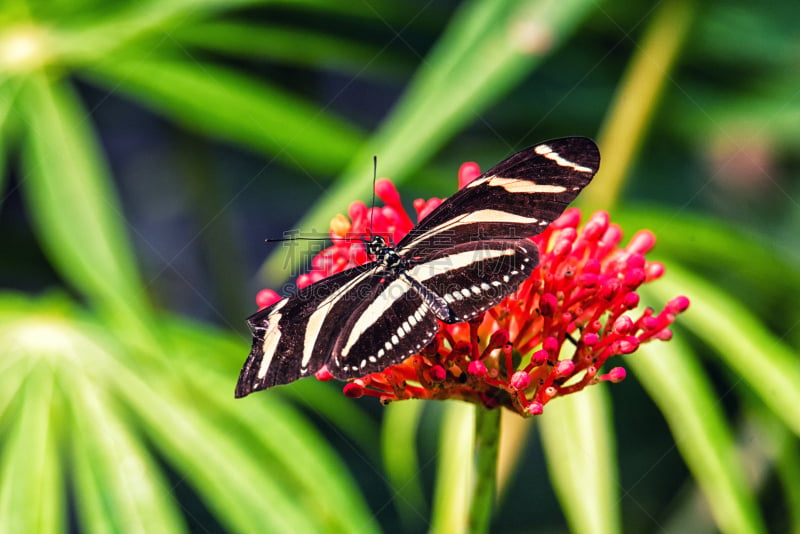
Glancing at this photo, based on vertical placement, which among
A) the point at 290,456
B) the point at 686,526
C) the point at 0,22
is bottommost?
the point at 686,526

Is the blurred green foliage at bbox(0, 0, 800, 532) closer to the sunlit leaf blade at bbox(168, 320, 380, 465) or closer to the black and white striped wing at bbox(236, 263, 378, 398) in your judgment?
the sunlit leaf blade at bbox(168, 320, 380, 465)

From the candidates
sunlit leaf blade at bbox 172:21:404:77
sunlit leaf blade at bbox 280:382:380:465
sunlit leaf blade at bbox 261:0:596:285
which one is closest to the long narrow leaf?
sunlit leaf blade at bbox 261:0:596:285

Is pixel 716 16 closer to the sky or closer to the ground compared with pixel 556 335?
closer to the sky

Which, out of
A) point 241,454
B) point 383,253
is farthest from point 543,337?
point 241,454

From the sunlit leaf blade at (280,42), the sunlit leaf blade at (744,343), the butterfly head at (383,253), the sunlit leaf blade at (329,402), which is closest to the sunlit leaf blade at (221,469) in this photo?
the sunlit leaf blade at (329,402)

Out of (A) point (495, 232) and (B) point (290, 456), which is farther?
(B) point (290, 456)

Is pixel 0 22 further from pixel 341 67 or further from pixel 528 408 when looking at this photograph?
pixel 528 408

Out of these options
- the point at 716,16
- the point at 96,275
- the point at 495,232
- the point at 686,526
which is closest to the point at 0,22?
the point at 96,275

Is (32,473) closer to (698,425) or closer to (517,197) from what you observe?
(517,197)

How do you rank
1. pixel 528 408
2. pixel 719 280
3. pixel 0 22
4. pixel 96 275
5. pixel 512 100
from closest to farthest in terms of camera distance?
pixel 528 408 → pixel 96 275 → pixel 0 22 → pixel 719 280 → pixel 512 100
